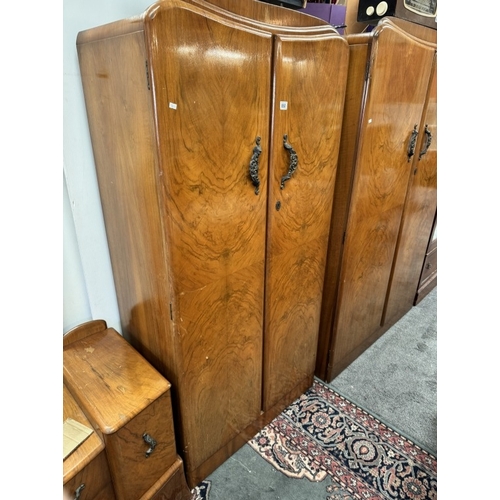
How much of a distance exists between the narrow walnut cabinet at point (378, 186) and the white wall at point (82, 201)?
2.85 ft

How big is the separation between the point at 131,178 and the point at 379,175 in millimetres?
1157

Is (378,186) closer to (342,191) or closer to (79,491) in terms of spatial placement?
(342,191)

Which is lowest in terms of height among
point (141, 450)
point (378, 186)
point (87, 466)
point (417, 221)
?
A: point (141, 450)

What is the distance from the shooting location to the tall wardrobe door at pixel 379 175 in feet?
4.53

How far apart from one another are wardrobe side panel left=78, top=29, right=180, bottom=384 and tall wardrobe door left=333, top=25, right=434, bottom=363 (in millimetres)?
907

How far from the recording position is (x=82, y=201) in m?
1.19

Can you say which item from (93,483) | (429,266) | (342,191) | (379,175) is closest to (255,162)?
(342,191)

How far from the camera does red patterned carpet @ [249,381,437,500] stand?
144 centimetres

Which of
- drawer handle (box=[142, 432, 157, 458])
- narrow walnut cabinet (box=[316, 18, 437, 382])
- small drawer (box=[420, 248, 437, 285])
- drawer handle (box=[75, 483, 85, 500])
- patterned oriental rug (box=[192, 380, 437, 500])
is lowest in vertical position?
patterned oriental rug (box=[192, 380, 437, 500])

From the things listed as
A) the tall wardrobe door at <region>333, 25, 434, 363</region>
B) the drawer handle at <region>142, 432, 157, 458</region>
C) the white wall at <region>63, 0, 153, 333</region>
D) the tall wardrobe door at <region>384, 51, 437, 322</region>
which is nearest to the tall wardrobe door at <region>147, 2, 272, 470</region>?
the drawer handle at <region>142, 432, 157, 458</region>

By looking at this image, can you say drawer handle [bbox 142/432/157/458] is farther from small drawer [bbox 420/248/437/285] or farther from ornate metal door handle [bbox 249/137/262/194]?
small drawer [bbox 420/248/437/285]

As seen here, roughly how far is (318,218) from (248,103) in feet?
2.03
